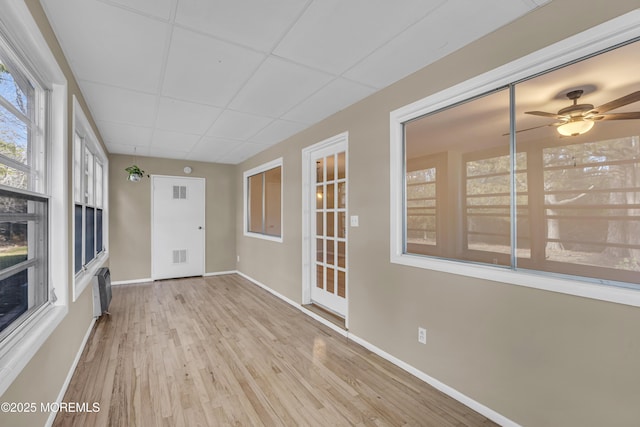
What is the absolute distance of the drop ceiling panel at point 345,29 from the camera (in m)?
1.63

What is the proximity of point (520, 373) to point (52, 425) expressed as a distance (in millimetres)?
2957

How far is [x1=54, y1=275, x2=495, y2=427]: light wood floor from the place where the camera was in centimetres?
189

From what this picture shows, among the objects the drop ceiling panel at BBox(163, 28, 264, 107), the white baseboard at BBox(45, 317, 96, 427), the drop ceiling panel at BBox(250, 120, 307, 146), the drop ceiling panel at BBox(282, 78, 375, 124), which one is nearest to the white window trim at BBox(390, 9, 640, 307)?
the drop ceiling panel at BBox(282, 78, 375, 124)

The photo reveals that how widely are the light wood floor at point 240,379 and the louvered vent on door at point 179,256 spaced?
2167mm

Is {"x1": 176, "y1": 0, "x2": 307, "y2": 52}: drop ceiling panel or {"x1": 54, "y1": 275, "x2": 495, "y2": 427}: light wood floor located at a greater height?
{"x1": 176, "y1": 0, "x2": 307, "y2": 52}: drop ceiling panel

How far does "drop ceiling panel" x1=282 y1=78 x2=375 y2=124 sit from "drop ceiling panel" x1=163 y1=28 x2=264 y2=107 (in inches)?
28.1

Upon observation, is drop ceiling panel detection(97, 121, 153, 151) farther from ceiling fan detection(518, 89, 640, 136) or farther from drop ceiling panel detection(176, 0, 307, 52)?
ceiling fan detection(518, 89, 640, 136)

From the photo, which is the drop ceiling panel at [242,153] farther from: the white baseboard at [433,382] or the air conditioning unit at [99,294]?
the white baseboard at [433,382]

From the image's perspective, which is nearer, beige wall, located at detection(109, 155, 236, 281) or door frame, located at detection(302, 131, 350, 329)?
door frame, located at detection(302, 131, 350, 329)

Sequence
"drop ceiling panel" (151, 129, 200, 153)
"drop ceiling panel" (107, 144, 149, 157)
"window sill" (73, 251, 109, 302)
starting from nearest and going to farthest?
"window sill" (73, 251, 109, 302) < "drop ceiling panel" (151, 129, 200, 153) < "drop ceiling panel" (107, 144, 149, 157)

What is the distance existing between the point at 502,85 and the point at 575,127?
504 mm

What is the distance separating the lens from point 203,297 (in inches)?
179

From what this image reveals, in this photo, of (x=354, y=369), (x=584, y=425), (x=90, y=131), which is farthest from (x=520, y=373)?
(x=90, y=131)

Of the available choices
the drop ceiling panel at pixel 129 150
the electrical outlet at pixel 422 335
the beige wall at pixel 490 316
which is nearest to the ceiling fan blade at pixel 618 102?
the beige wall at pixel 490 316
